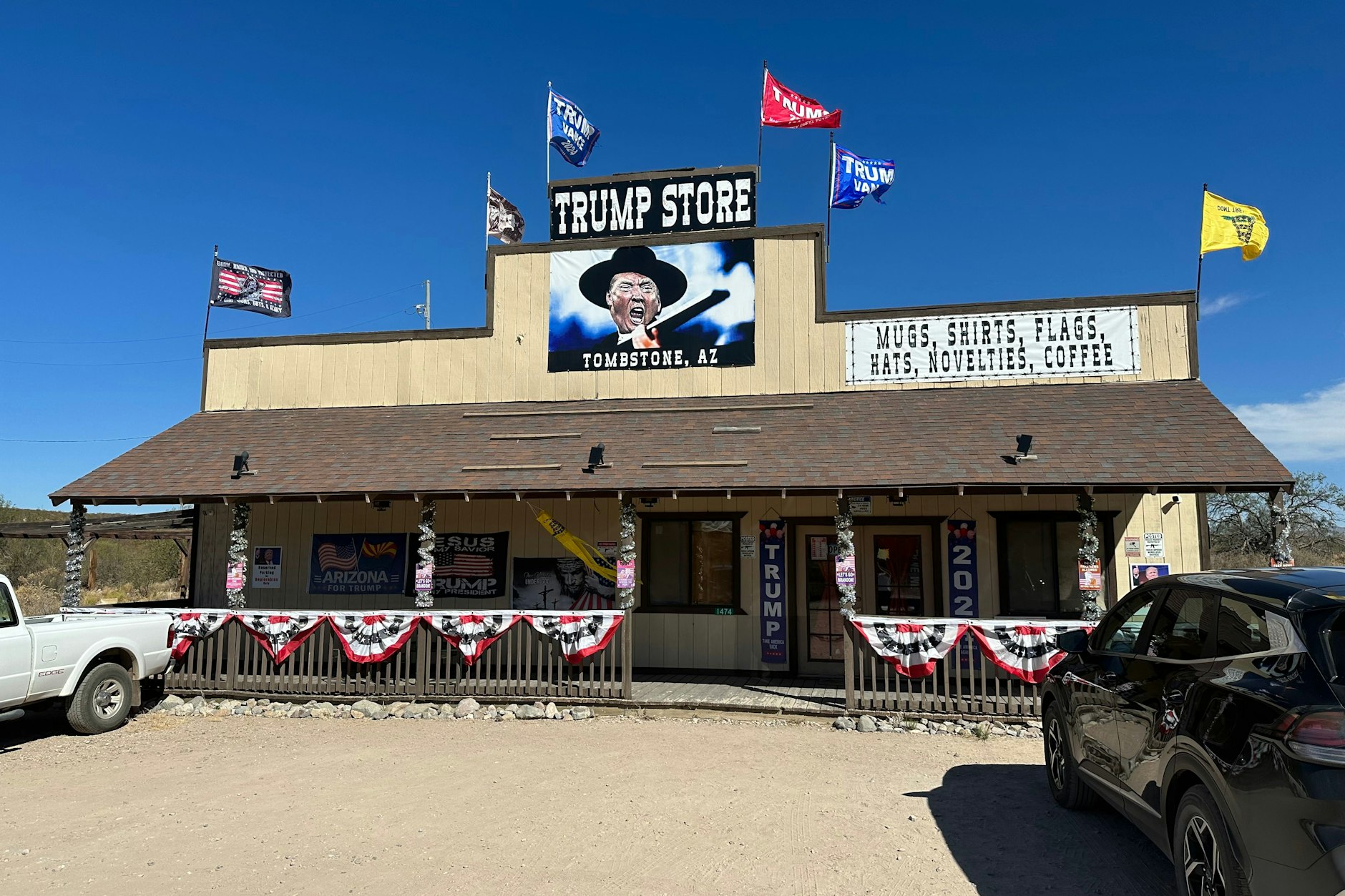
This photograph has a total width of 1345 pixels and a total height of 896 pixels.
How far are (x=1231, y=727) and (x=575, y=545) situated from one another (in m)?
10.3

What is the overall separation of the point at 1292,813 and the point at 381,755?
24.8 feet

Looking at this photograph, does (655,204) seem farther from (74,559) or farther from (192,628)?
(74,559)

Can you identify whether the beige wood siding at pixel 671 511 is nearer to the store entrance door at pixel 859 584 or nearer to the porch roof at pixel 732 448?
the store entrance door at pixel 859 584

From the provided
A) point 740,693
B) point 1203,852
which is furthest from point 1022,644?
point 1203,852

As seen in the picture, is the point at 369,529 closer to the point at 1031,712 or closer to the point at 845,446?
the point at 845,446

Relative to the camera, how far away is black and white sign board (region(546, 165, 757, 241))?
1453cm

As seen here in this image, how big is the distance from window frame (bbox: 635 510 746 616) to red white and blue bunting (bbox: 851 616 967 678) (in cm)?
288

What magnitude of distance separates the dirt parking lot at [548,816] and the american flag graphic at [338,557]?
14.8 ft

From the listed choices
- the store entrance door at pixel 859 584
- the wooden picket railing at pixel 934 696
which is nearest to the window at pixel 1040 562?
the store entrance door at pixel 859 584

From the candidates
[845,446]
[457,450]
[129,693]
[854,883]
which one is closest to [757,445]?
[845,446]

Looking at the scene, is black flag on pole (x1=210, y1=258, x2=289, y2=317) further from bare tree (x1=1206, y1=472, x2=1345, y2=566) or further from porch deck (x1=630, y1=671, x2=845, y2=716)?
bare tree (x1=1206, y1=472, x2=1345, y2=566)

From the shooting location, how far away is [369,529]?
45.3 ft

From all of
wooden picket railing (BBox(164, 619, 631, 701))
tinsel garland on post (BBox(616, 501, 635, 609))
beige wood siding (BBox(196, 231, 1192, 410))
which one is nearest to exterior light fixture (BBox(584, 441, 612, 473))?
tinsel garland on post (BBox(616, 501, 635, 609))

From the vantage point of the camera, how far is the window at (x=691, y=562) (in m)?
12.8
